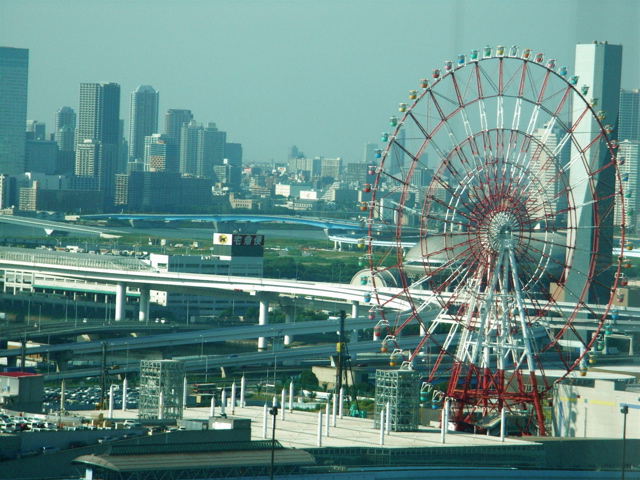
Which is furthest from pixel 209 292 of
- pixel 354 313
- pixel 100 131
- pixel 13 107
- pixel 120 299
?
pixel 100 131

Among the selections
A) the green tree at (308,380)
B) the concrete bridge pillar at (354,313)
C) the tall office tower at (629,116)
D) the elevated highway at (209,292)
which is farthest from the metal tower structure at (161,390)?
the concrete bridge pillar at (354,313)

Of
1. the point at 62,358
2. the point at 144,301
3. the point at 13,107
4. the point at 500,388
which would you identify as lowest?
the point at 62,358

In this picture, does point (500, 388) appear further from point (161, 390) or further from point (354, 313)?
point (354, 313)

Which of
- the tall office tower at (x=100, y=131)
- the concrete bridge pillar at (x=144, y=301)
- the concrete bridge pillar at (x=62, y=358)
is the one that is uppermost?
the tall office tower at (x=100, y=131)

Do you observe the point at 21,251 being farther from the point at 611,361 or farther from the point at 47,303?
the point at 611,361

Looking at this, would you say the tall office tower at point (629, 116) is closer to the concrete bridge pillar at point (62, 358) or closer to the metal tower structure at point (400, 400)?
the concrete bridge pillar at point (62, 358)

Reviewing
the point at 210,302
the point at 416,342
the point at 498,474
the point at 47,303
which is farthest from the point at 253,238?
the point at 498,474
